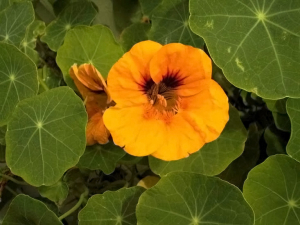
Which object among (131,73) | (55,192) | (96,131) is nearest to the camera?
(131,73)

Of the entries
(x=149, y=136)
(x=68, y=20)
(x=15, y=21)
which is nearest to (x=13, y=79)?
(x=15, y=21)

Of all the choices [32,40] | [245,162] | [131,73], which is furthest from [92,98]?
[245,162]

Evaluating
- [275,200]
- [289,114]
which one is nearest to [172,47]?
[289,114]

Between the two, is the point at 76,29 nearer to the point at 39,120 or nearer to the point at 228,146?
the point at 39,120

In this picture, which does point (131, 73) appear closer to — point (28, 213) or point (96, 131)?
point (96, 131)

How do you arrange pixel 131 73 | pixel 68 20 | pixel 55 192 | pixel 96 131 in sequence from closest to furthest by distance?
pixel 131 73 → pixel 96 131 → pixel 55 192 → pixel 68 20

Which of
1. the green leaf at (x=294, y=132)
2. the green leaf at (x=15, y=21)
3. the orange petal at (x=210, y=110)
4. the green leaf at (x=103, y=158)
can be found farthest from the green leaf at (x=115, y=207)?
the green leaf at (x=15, y=21)

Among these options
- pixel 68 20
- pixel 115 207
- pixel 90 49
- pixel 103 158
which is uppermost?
pixel 68 20

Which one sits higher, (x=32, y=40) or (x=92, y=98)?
(x=32, y=40)

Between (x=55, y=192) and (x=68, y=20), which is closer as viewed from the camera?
(x=55, y=192)
